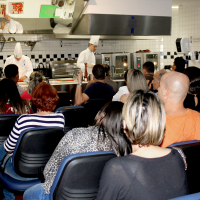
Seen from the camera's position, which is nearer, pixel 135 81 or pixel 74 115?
pixel 74 115

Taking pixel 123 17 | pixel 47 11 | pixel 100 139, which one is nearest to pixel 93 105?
pixel 100 139

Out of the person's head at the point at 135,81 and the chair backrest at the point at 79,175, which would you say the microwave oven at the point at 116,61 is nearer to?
the person's head at the point at 135,81

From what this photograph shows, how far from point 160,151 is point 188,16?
6770mm

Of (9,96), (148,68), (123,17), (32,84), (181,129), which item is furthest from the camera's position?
(123,17)

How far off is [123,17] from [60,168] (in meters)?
3.86

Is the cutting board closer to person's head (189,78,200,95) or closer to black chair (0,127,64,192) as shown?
person's head (189,78,200,95)

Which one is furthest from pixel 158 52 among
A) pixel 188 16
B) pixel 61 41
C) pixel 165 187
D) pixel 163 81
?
pixel 165 187

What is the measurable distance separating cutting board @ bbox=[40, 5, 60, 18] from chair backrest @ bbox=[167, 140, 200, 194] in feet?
17.0

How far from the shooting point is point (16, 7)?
566cm

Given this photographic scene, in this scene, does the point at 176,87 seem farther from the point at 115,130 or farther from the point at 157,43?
the point at 157,43

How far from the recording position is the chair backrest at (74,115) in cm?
248

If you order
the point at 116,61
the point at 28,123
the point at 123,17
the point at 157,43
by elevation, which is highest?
the point at 123,17

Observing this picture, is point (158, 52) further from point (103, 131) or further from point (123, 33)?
point (103, 131)

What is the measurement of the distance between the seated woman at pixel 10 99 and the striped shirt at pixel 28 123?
582 millimetres
